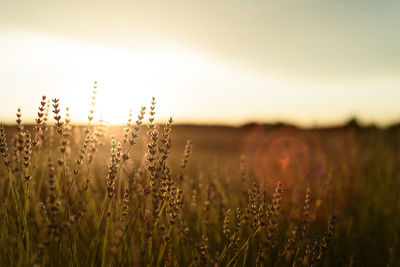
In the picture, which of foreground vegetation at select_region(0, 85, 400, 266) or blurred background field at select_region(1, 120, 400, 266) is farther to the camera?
blurred background field at select_region(1, 120, 400, 266)

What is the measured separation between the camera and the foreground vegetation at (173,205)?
5.78ft

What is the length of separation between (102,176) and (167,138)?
362 centimetres

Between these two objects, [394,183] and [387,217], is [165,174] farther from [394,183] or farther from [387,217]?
[394,183]

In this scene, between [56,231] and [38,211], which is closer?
[56,231]

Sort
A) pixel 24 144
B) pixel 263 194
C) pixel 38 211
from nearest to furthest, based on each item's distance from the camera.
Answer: pixel 24 144 → pixel 263 194 → pixel 38 211

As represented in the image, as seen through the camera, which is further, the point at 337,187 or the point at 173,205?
the point at 337,187

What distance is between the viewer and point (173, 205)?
1834 mm

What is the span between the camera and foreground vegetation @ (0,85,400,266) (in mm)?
1761

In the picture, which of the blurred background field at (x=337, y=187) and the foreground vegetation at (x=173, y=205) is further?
the blurred background field at (x=337, y=187)

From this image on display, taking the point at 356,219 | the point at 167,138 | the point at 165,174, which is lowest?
the point at 356,219

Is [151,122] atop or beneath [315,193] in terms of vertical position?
atop

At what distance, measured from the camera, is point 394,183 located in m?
4.55

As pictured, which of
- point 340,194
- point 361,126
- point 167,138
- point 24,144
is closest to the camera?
point 167,138

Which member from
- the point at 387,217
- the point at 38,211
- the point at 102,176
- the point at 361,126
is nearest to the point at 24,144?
the point at 38,211
